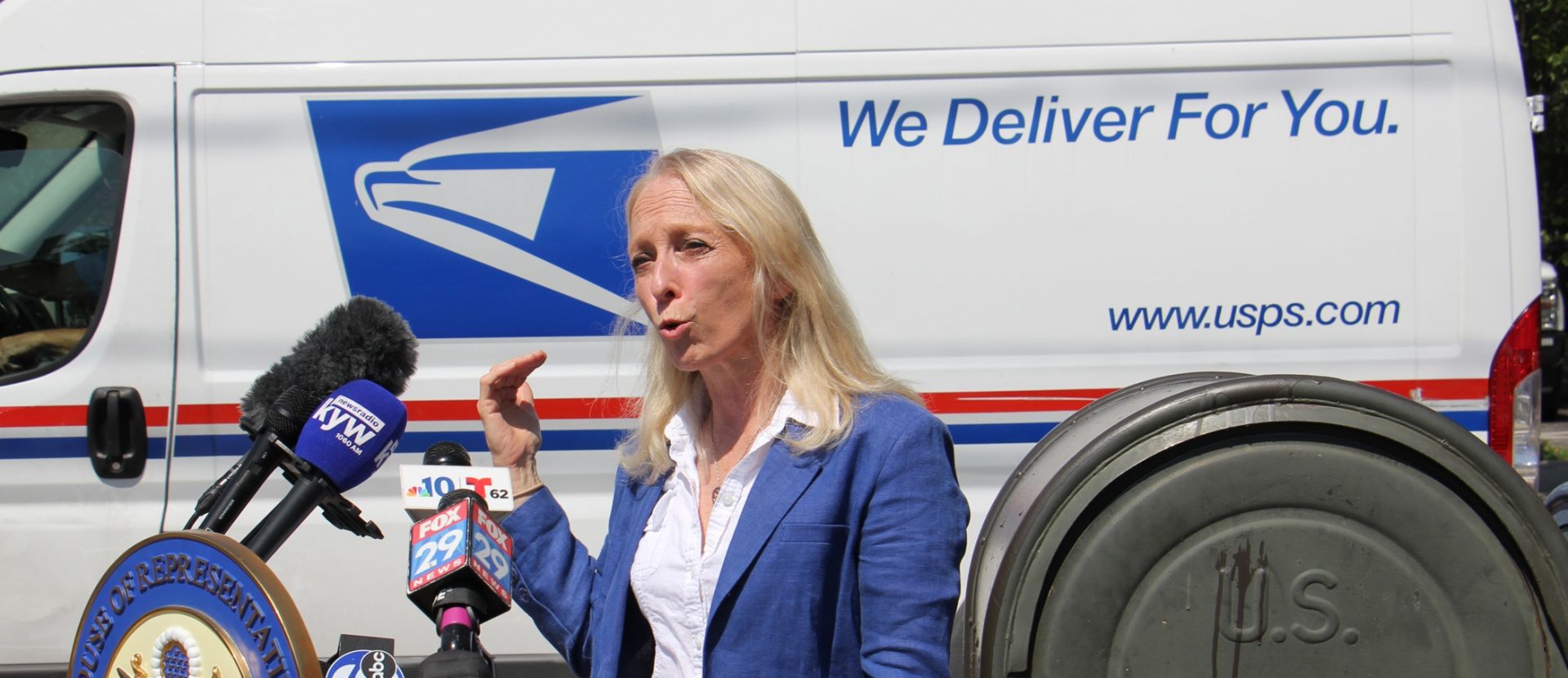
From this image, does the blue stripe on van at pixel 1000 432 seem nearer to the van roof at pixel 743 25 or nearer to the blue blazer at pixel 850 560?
the van roof at pixel 743 25

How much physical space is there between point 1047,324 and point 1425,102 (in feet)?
3.86

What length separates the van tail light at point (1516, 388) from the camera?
141 inches

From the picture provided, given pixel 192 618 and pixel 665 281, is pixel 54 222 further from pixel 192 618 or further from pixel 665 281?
pixel 665 281

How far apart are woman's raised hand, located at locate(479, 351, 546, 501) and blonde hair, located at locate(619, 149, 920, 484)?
329 mm

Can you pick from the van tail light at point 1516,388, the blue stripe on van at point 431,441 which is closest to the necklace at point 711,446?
the blue stripe on van at point 431,441

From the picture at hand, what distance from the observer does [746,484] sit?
2.03 meters

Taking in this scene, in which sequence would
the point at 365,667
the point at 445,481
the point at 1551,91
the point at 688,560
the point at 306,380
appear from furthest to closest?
the point at 1551,91 < the point at 306,380 < the point at 688,560 < the point at 445,481 < the point at 365,667

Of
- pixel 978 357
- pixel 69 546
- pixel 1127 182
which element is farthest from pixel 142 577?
A: pixel 1127 182

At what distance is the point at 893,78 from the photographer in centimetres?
363

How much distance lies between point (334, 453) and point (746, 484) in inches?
26.4

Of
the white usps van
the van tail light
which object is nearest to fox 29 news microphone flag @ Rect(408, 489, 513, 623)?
the white usps van

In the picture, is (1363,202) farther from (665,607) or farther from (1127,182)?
(665,607)

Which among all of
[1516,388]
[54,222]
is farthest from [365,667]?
[1516,388]

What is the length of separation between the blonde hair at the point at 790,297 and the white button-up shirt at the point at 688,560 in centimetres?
5
